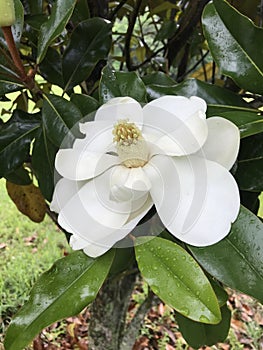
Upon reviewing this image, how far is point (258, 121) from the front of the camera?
48cm

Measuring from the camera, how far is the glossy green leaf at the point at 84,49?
28.0 inches

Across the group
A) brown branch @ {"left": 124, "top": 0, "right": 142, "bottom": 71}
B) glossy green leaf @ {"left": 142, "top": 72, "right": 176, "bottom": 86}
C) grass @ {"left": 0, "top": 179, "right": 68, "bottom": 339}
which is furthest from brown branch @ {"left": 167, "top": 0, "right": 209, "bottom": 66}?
grass @ {"left": 0, "top": 179, "right": 68, "bottom": 339}

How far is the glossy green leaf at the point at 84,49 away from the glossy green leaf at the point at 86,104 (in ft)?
0.49

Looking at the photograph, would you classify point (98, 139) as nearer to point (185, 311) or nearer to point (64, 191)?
point (64, 191)

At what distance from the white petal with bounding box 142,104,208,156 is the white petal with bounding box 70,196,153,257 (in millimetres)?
50

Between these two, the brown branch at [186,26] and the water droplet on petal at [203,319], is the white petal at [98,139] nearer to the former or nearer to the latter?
the water droplet on petal at [203,319]

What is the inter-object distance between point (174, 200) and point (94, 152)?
9 centimetres

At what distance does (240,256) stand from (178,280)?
0.07m

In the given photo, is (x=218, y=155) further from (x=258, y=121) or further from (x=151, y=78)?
(x=151, y=78)

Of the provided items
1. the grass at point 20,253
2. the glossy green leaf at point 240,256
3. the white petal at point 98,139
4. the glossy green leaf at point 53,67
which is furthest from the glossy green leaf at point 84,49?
the grass at point 20,253

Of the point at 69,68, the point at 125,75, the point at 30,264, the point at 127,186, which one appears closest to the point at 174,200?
the point at 127,186

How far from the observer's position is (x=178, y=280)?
407mm

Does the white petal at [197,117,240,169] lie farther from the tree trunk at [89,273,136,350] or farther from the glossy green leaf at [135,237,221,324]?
the tree trunk at [89,273,136,350]

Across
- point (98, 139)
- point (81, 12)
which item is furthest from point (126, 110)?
point (81, 12)
